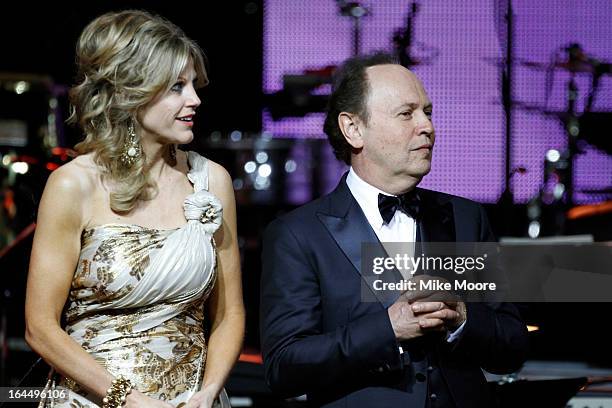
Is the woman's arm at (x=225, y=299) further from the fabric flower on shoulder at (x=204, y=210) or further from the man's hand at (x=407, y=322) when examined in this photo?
the man's hand at (x=407, y=322)

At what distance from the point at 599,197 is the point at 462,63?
1623 mm

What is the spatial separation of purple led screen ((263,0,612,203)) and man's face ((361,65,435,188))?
A: 16.4ft

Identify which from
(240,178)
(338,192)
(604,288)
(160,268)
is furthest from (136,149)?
(240,178)

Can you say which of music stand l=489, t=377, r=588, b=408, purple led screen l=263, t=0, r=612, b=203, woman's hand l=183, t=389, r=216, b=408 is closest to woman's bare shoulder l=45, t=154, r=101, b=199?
woman's hand l=183, t=389, r=216, b=408

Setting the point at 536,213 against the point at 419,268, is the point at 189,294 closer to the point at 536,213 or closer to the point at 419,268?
the point at 419,268

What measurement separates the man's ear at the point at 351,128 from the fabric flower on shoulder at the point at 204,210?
48 centimetres

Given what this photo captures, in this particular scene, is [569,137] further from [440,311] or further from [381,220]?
[440,311]

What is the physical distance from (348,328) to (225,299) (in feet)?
1.89

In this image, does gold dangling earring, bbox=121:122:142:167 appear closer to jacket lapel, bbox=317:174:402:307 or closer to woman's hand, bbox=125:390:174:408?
jacket lapel, bbox=317:174:402:307

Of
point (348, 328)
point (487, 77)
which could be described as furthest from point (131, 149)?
point (487, 77)

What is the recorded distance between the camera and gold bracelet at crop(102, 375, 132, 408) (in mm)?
2809

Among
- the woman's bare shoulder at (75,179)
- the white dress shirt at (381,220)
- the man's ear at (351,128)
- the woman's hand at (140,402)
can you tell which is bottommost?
the woman's hand at (140,402)

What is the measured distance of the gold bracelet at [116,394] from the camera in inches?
111

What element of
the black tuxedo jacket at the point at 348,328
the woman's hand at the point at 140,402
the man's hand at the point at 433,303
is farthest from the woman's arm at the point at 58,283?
the man's hand at the point at 433,303
